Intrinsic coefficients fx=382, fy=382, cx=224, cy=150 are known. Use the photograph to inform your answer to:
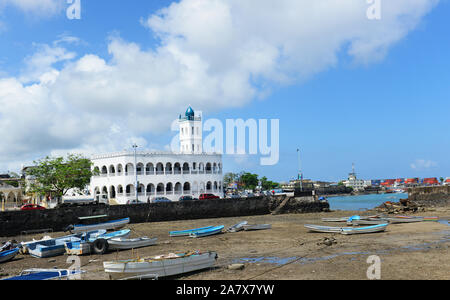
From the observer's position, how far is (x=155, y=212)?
40906 millimetres

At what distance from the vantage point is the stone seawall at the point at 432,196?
60625 millimetres

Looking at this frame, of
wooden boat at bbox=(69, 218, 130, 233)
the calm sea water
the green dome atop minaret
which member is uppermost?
the green dome atop minaret

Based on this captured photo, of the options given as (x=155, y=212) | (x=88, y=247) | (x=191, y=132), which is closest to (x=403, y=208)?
(x=155, y=212)

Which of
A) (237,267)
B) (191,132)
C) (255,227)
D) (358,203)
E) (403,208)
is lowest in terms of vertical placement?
(358,203)

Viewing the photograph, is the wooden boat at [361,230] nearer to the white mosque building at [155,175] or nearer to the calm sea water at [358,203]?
the white mosque building at [155,175]

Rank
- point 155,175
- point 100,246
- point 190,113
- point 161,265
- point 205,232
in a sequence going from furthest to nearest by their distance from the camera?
point 190,113
point 155,175
point 205,232
point 100,246
point 161,265

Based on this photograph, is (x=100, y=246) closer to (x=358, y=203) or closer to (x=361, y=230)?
(x=361, y=230)

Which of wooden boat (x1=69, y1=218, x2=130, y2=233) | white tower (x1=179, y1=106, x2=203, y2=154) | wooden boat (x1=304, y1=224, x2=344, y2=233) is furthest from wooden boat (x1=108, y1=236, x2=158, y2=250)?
white tower (x1=179, y1=106, x2=203, y2=154)

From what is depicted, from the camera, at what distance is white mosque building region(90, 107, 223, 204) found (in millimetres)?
57688

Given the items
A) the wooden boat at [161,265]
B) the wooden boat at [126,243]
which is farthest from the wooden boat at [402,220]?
the wooden boat at [161,265]

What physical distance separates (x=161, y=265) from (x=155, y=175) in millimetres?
45860

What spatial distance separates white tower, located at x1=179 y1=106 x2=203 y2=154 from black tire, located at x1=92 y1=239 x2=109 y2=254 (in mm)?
50270

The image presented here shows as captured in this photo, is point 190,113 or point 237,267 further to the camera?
point 190,113

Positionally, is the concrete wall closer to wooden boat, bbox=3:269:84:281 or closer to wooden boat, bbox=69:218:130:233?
wooden boat, bbox=69:218:130:233
